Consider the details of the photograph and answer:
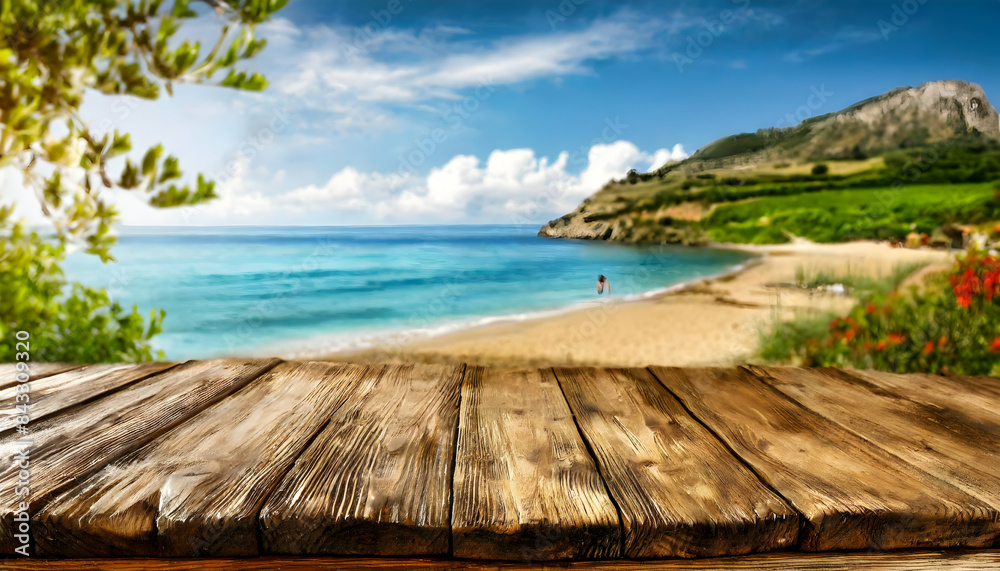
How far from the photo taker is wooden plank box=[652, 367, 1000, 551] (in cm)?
52

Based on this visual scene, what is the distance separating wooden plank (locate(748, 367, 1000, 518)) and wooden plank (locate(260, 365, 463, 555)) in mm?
564

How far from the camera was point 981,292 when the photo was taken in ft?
8.43

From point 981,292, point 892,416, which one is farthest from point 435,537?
point 981,292

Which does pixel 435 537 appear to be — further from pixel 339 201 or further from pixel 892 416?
pixel 339 201

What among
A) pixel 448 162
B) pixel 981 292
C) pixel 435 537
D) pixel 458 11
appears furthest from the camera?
pixel 448 162

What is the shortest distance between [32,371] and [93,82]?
1.00 m

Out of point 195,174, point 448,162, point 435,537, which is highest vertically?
point 448,162

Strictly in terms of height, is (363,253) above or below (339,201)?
below

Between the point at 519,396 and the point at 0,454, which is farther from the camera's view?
the point at 519,396

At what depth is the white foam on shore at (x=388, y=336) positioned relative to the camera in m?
4.86

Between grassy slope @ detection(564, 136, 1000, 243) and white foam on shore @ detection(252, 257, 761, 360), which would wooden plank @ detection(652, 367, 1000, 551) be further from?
white foam on shore @ detection(252, 257, 761, 360)

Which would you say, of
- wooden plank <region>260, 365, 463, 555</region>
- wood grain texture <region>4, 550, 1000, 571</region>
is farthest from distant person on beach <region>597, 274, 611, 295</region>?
wood grain texture <region>4, 550, 1000, 571</region>

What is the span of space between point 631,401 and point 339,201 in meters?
5.23

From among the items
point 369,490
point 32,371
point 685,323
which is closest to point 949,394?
point 369,490
